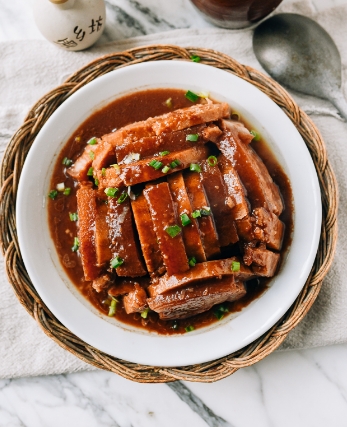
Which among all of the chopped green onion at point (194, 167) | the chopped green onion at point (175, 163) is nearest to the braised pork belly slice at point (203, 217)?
the chopped green onion at point (194, 167)

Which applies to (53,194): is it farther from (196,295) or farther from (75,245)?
(196,295)

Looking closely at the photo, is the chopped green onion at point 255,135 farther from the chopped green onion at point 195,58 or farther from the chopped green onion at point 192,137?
the chopped green onion at point 195,58

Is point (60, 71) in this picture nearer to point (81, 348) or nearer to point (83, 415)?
point (81, 348)

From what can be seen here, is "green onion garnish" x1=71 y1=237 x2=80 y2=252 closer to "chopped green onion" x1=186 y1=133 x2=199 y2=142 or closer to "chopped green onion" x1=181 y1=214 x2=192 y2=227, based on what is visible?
"chopped green onion" x1=181 y1=214 x2=192 y2=227

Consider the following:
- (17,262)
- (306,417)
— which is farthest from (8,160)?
(306,417)

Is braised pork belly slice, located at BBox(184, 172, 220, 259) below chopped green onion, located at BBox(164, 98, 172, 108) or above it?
below

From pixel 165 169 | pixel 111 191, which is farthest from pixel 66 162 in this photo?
pixel 165 169

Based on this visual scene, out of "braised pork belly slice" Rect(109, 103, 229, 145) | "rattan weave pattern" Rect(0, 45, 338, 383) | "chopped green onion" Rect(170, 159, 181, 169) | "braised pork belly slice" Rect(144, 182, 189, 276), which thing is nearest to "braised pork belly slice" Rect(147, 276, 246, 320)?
"braised pork belly slice" Rect(144, 182, 189, 276)
